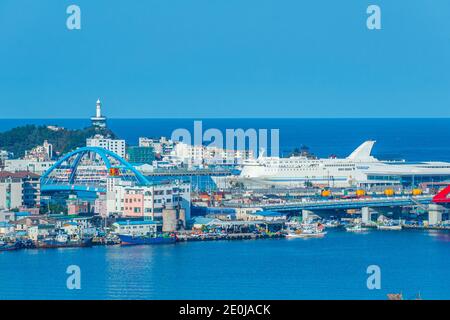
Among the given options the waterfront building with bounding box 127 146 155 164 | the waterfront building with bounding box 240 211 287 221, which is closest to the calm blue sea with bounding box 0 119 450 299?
the waterfront building with bounding box 240 211 287 221

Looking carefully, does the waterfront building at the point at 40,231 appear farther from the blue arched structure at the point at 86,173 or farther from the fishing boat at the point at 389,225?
the fishing boat at the point at 389,225

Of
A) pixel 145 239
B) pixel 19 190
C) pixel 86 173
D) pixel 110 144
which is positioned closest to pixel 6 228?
pixel 145 239

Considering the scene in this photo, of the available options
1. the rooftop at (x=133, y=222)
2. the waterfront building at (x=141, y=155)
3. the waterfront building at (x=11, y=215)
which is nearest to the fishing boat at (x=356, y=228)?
the rooftop at (x=133, y=222)

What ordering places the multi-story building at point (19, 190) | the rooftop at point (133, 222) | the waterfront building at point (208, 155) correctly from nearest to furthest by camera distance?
the rooftop at point (133, 222), the multi-story building at point (19, 190), the waterfront building at point (208, 155)
